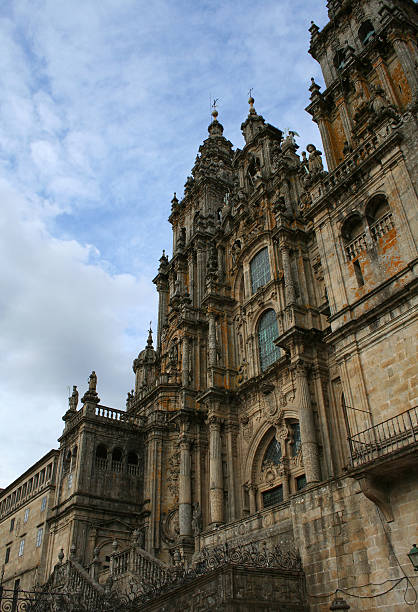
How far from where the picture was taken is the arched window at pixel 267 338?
2734 cm

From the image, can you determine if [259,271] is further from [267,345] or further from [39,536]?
[39,536]

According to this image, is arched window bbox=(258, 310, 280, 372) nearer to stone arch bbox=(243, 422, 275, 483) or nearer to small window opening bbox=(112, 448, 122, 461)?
stone arch bbox=(243, 422, 275, 483)

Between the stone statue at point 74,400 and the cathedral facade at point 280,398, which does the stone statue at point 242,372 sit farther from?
the stone statue at point 74,400

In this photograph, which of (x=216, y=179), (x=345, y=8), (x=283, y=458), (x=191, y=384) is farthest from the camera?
(x=216, y=179)

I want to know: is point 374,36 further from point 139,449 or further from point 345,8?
point 139,449

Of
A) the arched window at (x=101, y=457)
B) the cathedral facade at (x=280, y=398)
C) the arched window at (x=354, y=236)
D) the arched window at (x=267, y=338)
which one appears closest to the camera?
the cathedral facade at (x=280, y=398)

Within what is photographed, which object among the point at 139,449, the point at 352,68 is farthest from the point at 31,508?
the point at 352,68

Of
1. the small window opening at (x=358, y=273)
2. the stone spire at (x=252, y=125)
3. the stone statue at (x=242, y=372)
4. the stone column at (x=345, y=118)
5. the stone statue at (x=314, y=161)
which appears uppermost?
the stone spire at (x=252, y=125)

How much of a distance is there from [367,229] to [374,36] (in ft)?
38.8

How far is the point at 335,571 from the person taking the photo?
13641mm

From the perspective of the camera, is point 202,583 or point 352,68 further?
point 352,68

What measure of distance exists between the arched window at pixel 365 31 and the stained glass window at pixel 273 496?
20762 mm

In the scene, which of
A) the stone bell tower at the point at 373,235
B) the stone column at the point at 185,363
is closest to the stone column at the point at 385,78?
the stone bell tower at the point at 373,235

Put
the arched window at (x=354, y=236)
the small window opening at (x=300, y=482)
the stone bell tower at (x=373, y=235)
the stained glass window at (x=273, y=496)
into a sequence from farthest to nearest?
1. the stained glass window at (x=273, y=496)
2. the small window opening at (x=300, y=482)
3. the arched window at (x=354, y=236)
4. the stone bell tower at (x=373, y=235)
